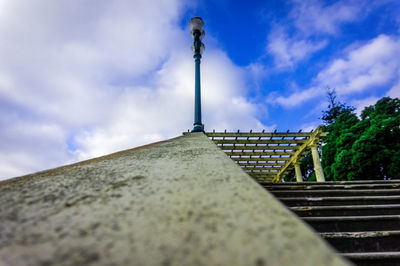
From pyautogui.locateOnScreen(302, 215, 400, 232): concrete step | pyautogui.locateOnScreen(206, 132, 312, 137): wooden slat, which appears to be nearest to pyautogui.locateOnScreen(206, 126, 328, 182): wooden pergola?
pyautogui.locateOnScreen(206, 132, 312, 137): wooden slat

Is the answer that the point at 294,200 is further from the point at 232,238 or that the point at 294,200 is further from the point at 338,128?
the point at 338,128

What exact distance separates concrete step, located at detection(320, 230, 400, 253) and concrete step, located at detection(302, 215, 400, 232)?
0.64ft

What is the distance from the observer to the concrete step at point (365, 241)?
162 centimetres

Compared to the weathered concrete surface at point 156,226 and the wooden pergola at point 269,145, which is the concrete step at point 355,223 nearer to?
the weathered concrete surface at point 156,226

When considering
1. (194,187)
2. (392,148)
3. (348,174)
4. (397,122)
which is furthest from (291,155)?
(194,187)

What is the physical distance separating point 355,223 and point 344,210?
1.05 ft

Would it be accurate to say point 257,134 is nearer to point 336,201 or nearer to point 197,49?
point 197,49

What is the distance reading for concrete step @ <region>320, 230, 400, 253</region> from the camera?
5.31 feet

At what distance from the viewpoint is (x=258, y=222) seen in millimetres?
636

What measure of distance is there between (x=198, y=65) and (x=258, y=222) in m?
5.99

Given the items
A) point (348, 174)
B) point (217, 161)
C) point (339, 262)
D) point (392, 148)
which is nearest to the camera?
point (339, 262)

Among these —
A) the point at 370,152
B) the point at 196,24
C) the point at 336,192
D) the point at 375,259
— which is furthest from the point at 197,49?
the point at 370,152

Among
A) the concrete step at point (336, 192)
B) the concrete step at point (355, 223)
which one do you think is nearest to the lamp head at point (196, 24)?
the concrete step at point (336, 192)

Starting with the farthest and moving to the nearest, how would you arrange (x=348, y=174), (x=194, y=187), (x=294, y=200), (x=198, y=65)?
(x=348, y=174) < (x=198, y=65) < (x=294, y=200) < (x=194, y=187)
